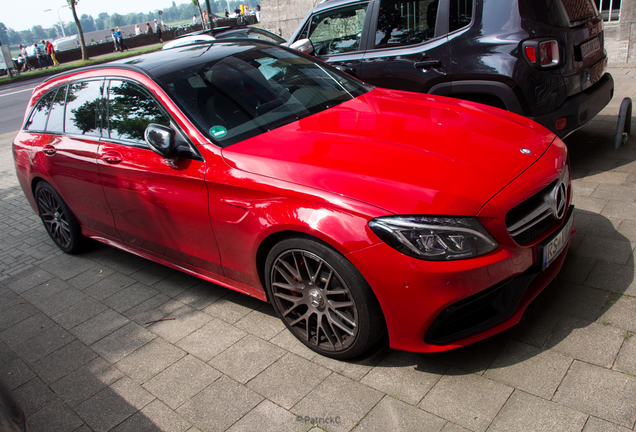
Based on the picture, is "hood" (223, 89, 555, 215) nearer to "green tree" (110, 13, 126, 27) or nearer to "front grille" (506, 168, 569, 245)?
"front grille" (506, 168, 569, 245)

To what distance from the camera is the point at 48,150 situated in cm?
444

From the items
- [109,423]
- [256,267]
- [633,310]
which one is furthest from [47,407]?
[633,310]

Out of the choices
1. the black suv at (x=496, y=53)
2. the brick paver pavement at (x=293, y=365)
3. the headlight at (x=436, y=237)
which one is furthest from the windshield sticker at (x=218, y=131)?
the black suv at (x=496, y=53)

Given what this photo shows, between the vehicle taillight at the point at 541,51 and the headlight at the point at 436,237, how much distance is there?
272 centimetres

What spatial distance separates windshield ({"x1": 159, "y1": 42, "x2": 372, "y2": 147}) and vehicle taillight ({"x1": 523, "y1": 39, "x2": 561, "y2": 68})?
1544mm

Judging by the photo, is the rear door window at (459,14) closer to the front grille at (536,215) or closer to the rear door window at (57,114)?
the front grille at (536,215)

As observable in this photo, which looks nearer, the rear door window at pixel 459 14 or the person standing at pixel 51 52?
the rear door window at pixel 459 14

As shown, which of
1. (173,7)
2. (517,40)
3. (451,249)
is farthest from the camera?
(173,7)

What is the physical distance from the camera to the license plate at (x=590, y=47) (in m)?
4.68

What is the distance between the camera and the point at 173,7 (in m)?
194

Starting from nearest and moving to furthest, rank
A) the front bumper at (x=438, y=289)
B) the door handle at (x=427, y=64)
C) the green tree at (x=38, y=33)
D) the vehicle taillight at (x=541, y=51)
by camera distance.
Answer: the front bumper at (x=438, y=289)
the vehicle taillight at (x=541, y=51)
the door handle at (x=427, y=64)
the green tree at (x=38, y=33)

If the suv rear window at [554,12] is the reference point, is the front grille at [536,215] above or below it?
below

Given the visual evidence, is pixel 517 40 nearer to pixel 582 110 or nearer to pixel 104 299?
pixel 582 110

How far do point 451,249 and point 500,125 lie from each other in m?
1.15
